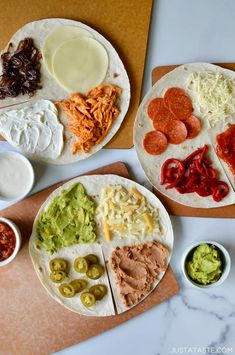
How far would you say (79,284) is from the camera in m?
3.73

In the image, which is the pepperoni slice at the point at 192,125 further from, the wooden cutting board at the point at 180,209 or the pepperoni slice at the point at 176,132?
the wooden cutting board at the point at 180,209

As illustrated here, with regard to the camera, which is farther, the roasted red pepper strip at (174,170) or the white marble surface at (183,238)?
the white marble surface at (183,238)

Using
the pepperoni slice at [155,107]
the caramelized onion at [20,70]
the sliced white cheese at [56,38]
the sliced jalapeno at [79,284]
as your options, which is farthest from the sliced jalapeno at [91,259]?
the sliced white cheese at [56,38]

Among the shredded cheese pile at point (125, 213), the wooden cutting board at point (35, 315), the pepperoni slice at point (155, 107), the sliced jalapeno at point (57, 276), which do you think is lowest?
the wooden cutting board at point (35, 315)

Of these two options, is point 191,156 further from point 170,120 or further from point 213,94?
point 213,94

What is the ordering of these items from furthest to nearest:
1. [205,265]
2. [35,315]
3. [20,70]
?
1. [35,315]
2. [20,70]
3. [205,265]

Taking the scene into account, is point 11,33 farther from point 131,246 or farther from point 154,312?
point 154,312

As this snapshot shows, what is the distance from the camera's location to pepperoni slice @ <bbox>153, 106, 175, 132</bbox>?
375 centimetres

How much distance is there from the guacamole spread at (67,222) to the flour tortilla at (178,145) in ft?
1.81

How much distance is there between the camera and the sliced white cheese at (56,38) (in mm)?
3734

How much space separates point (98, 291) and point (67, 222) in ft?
1.95

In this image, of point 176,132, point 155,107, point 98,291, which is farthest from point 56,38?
point 98,291

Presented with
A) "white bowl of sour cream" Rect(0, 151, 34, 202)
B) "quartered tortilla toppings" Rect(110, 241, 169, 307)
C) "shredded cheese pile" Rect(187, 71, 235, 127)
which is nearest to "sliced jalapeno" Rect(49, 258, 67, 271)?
"quartered tortilla toppings" Rect(110, 241, 169, 307)

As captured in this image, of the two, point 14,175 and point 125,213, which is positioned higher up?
point 14,175
